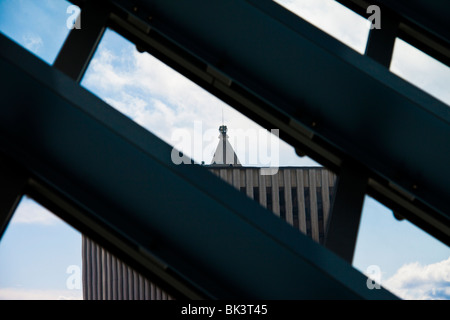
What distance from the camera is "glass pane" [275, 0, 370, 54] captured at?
2882mm

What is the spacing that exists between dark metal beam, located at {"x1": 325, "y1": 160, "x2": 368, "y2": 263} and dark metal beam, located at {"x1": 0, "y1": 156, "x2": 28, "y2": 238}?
1.47m

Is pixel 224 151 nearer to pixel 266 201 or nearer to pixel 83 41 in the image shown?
pixel 83 41

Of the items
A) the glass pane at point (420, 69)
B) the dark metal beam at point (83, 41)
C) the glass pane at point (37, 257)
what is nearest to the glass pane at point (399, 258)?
the glass pane at point (420, 69)

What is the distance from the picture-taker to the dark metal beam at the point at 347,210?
229 centimetres

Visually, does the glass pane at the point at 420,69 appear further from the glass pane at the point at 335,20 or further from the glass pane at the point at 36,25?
the glass pane at the point at 36,25

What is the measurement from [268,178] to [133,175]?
16638 mm

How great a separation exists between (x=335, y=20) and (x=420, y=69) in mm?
603

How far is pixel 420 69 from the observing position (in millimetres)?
2863

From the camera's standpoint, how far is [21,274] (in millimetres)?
1906

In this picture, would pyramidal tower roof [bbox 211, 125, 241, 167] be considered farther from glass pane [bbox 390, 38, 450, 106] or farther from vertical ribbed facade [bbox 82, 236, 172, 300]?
vertical ribbed facade [bbox 82, 236, 172, 300]

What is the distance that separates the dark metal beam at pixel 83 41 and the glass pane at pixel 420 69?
1.68m
